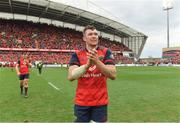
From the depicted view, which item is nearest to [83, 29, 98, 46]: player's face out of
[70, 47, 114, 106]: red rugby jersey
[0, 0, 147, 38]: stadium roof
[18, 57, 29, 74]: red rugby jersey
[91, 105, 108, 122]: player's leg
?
[70, 47, 114, 106]: red rugby jersey

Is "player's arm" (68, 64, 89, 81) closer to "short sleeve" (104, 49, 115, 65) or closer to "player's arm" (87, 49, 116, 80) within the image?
"player's arm" (87, 49, 116, 80)

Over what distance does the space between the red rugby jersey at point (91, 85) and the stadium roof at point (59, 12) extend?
197 ft

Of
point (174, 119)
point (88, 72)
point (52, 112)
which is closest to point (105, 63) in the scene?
point (88, 72)

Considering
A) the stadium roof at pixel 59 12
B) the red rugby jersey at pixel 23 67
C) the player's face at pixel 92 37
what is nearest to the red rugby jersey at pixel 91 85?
the player's face at pixel 92 37

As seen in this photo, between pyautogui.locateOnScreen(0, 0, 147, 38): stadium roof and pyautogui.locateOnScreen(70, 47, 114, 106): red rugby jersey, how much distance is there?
60121 mm

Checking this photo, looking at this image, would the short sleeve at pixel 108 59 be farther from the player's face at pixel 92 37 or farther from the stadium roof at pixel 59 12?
the stadium roof at pixel 59 12

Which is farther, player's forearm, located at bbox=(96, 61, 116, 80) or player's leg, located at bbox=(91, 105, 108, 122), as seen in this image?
player's leg, located at bbox=(91, 105, 108, 122)

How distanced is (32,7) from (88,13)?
12.1 meters

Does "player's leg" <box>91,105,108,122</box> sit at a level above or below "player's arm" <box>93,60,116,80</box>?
below

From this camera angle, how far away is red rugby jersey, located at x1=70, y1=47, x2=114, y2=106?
485cm

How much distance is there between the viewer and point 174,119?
992 cm

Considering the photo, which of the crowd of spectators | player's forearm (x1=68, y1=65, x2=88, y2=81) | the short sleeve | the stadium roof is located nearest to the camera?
player's forearm (x1=68, y1=65, x2=88, y2=81)

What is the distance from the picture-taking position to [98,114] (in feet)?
15.9

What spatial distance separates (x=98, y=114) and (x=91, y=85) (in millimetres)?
430
